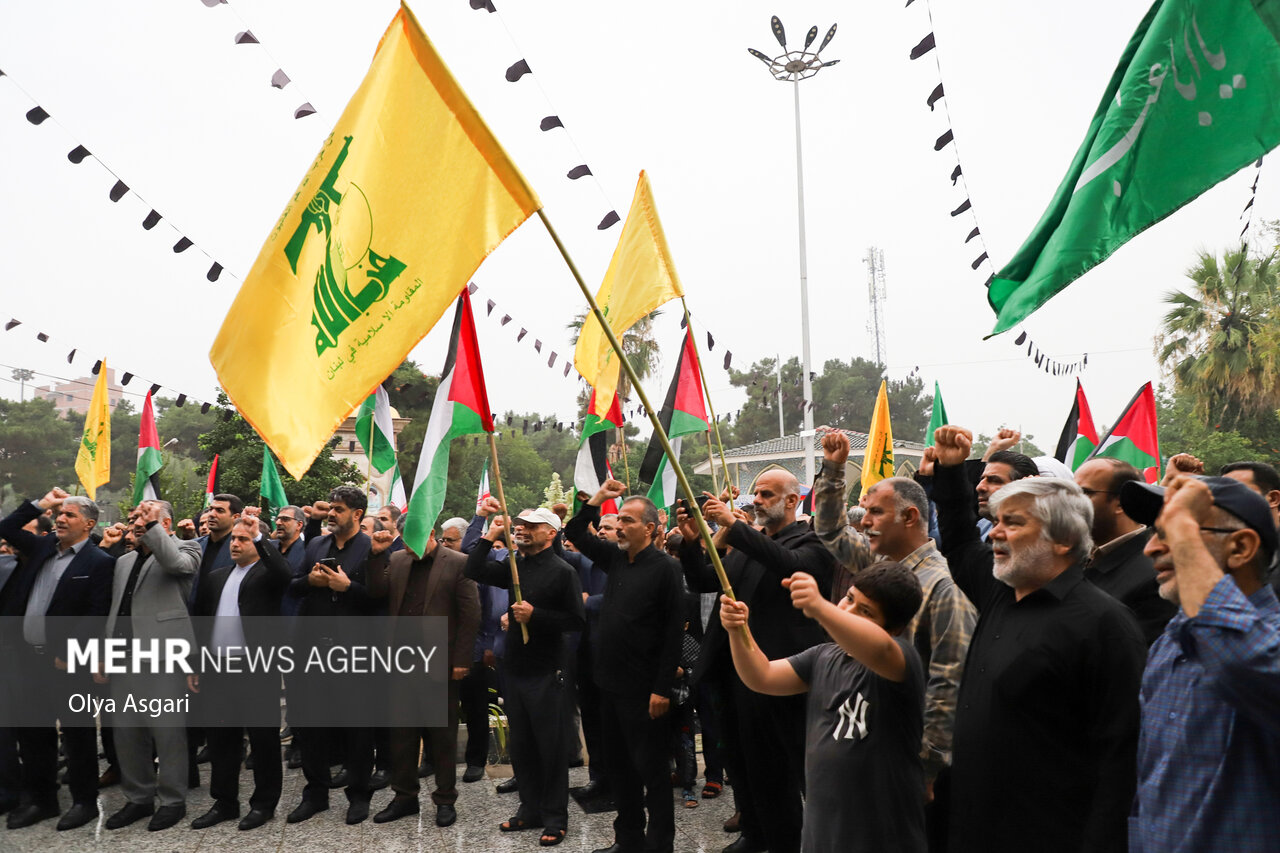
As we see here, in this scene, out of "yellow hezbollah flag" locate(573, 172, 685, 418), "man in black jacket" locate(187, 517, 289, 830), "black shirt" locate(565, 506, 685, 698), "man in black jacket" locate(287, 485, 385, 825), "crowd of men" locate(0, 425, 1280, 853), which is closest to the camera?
"crowd of men" locate(0, 425, 1280, 853)

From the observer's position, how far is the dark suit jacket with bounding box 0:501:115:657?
7398 mm

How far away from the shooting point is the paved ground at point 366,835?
6.48 m

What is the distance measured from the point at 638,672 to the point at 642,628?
10.6 inches

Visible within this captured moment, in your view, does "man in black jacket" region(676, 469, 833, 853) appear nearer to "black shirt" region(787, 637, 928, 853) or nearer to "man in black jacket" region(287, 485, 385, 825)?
"black shirt" region(787, 637, 928, 853)

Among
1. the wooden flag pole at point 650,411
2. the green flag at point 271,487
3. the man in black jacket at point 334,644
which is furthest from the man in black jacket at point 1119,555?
the green flag at point 271,487

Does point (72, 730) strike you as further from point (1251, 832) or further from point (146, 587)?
point (1251, 832)

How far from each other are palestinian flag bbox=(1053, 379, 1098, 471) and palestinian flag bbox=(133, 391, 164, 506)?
9.66 metres

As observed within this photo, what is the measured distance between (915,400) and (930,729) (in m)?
88.8

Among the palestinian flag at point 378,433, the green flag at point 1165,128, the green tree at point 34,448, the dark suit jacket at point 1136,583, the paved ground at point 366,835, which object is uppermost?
the green tree at point 34,448

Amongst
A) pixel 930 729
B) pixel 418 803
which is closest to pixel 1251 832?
pixel 930 729

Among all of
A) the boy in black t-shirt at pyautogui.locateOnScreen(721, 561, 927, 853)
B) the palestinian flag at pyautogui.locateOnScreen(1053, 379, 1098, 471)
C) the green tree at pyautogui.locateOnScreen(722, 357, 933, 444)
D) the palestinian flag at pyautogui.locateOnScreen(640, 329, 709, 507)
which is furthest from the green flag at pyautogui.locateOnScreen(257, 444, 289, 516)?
the green tree at pyautogui.locateOnScreen(722, 357, 933, 444)

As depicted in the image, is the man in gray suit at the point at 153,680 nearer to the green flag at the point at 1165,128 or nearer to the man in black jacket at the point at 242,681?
the man in black jacket at the point at 242,681

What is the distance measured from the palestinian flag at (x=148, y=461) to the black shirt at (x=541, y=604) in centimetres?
592

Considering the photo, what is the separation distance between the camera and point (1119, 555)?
3.93 meters
